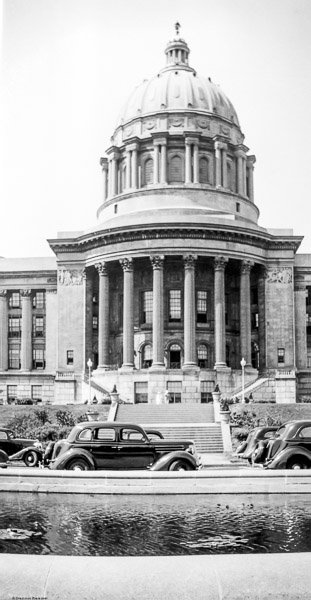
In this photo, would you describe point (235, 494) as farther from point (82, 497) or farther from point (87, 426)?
point (87, 426)

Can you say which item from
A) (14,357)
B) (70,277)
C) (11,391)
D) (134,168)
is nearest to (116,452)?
(70,277)

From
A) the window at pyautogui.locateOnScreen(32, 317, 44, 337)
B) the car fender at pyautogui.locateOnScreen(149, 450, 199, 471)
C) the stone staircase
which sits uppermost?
the window at pyautogui.locateOnScreen(32, 317, 44, 337)

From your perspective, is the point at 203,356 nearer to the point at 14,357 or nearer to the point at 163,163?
the point at 163,163

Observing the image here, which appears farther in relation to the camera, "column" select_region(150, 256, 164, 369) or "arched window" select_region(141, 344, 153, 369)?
"arched window" select_region(141, 344, 153, 369)

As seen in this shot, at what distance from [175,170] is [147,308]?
15562mm

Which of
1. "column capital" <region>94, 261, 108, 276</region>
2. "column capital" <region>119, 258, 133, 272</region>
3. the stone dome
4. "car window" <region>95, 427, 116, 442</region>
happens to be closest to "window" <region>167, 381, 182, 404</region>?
"column capital" <region>119, 258, 133, 272</region>

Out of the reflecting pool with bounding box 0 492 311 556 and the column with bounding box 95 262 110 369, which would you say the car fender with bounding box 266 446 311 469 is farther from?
the column with bounding box 95 262 110 369

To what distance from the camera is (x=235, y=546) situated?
12477 millimetres

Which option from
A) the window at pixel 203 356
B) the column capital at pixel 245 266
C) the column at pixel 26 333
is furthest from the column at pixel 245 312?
the column at pixel 26 333

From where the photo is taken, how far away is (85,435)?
70.9 ft

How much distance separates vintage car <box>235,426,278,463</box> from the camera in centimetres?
2284

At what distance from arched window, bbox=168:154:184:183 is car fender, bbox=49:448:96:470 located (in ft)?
179

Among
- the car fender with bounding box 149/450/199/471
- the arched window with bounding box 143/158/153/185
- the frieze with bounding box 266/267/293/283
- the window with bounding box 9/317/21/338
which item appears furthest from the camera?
the window with bounding box 9/317/21/338

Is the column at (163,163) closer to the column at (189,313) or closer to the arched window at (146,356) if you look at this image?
the column at (189,313)
